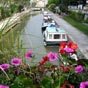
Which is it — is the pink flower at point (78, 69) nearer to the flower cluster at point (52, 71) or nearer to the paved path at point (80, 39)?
the flower cluster at point (52, 71)

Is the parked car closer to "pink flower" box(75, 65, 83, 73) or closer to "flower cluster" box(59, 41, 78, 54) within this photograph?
"flower cluster" box(59, 41, 78, 54)

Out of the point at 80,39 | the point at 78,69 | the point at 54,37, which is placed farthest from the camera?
the point at 54,37

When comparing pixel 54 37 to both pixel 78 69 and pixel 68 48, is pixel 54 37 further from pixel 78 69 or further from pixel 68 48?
pixel 78 69

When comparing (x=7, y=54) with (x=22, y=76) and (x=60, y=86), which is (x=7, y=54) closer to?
(x=22, y=76)

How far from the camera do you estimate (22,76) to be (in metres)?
2.38

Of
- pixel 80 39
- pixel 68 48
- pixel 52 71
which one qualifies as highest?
pixel 68 48

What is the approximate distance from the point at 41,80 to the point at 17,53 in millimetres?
423

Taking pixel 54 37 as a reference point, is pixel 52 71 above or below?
above

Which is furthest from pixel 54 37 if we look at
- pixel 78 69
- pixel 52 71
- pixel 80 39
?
pixel 78 69

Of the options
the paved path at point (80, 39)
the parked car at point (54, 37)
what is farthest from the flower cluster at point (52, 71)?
the parked car at point (54, 37)

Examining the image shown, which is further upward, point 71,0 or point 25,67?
point 25,67

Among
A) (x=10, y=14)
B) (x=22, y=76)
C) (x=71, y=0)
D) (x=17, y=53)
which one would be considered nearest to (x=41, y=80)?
(x=22, y=76)

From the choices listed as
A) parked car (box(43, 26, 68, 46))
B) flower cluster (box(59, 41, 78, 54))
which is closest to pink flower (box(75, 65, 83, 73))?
flower cluster (box(59, 41, 78, 54))

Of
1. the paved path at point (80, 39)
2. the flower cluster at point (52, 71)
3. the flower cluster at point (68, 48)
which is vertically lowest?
the paved path at point (80, 39)
